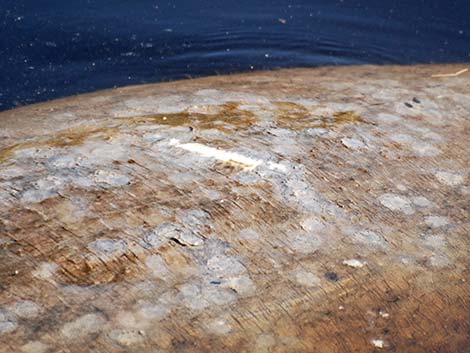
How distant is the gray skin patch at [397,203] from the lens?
2.77 m

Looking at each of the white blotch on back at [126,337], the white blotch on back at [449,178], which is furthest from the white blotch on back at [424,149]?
the white blotch on back at [126,337]

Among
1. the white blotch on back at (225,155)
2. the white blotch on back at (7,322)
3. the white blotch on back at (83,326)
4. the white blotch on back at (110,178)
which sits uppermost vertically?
the white blotch on back at (110,178)

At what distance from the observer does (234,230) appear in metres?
2.52

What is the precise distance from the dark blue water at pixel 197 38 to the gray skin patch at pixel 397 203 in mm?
2092

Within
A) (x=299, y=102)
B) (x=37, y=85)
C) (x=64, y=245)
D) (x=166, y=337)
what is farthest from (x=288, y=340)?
(x=37, y=85)

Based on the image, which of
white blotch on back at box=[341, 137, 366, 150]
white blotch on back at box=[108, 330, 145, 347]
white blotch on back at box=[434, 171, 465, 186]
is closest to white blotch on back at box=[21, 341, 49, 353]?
white blotch on back at box=[108, 330, 145, 347]

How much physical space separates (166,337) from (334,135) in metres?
1.31

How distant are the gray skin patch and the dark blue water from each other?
2.09m

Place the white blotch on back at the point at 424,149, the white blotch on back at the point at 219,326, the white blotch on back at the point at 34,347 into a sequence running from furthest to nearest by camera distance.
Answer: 1. the white blotch on back at the point at 424,149
2. the white blotch on back at the point at 219,326
3. the white blotch on back at the point at 34,347

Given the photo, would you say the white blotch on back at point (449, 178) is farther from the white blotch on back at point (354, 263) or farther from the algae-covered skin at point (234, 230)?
the white blotch on back at point (354, 263)

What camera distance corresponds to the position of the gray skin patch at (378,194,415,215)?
9.09 feet

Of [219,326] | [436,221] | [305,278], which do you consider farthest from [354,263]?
[219,326]

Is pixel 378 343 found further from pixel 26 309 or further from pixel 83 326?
pixel 26 309

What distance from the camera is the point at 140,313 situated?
2.18 meters
